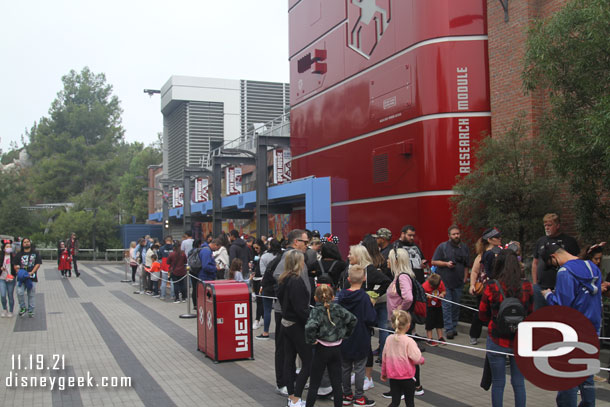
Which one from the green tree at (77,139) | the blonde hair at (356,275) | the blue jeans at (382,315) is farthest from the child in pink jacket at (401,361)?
the green tree at (77,139)

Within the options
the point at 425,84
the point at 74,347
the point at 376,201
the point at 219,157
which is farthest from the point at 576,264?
the point at 219,157

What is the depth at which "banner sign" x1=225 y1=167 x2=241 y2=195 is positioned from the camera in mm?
30470

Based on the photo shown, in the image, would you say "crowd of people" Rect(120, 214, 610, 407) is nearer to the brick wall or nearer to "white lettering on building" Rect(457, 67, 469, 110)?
the brick wall

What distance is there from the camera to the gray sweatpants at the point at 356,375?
6496 mm

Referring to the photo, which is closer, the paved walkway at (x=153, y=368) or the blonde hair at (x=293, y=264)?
the blonde hair at (x=293, y=264)

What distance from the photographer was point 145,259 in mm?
19422

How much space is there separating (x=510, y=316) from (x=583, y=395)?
46.5 inches

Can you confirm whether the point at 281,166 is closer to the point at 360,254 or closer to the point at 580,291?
the point at 360,254

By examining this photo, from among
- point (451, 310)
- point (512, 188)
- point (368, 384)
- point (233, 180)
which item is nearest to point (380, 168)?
point (512, 188)

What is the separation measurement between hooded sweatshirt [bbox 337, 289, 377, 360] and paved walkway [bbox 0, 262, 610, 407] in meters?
0.69

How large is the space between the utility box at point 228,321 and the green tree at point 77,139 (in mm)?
67709

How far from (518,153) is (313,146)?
9950 millimetres

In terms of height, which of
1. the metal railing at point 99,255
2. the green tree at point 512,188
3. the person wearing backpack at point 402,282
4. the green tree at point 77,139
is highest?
the green tree at point 77,139
